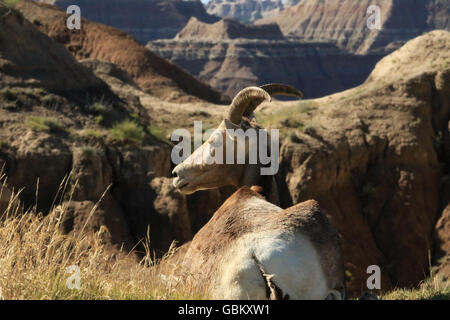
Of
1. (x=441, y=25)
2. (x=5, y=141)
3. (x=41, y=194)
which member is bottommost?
(x=41, y=194)

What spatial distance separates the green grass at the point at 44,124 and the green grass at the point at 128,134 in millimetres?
1268

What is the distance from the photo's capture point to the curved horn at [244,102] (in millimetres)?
7728

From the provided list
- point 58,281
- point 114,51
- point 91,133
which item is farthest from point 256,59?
point 58,281

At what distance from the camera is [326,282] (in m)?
5.07

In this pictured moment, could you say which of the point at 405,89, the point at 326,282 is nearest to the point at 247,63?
the point at 405,89

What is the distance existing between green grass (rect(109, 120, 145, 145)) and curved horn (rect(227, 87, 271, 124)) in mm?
8080

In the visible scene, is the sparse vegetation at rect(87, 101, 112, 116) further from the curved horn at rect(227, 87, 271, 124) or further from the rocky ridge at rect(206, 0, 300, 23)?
the rocky ridge at rect(206, 0, 300, 23)

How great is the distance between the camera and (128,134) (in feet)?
52.6

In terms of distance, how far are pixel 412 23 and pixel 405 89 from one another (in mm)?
95137

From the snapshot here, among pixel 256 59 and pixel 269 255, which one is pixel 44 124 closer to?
pixel 269 255

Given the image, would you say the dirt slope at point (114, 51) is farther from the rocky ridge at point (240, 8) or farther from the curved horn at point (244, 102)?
the rocky ridge at point (240, 8)

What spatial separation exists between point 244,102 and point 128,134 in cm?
853

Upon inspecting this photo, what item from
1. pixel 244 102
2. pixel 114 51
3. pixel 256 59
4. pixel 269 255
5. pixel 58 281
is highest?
pixel 114 51
